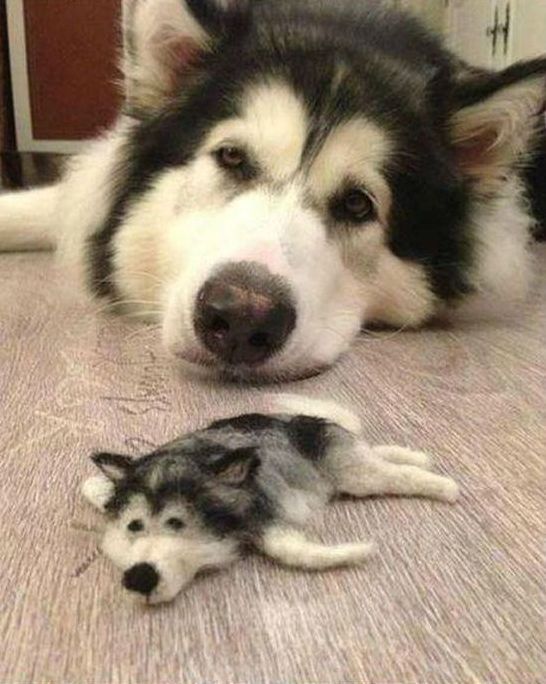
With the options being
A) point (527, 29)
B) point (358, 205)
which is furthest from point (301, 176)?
point (527, 29)

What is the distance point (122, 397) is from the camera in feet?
4.19

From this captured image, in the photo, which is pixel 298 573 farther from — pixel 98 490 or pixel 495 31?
pixel 495 31

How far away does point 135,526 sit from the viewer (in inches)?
29.8

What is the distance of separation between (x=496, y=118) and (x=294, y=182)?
0.44 metres

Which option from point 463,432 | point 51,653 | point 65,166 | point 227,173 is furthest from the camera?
point 65,166

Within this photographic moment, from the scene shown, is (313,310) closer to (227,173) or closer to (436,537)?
(227,173)

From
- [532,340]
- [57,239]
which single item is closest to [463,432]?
[532,340]

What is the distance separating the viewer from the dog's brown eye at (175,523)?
74cm

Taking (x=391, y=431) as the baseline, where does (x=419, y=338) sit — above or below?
below

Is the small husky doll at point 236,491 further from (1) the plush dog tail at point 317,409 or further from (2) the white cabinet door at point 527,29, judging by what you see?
(2) the white cabinet door at point 527,29

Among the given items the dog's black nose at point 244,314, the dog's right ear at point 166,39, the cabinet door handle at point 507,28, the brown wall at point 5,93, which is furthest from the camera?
the brown wall at point 5,93

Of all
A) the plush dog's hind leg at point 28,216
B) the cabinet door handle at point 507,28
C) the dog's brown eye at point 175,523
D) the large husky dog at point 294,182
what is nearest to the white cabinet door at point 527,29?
the cabinet door handle at point 507,28

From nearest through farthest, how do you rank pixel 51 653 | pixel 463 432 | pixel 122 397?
pixel 51 653
pixel 463 432
pixel 122 397

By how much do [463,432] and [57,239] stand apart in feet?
4.29
